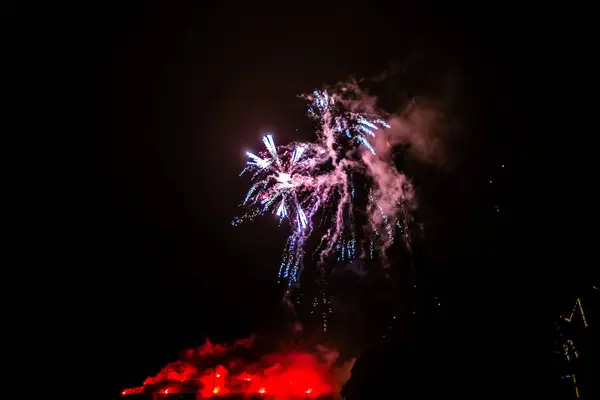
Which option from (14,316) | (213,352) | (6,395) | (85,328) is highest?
(213,352)

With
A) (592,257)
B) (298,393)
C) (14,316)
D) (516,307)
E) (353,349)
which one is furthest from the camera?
(353,349)

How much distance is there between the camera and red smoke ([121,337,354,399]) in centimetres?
3244

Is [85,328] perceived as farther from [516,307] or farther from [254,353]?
[516,307]

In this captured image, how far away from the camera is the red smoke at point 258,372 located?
32.4 m

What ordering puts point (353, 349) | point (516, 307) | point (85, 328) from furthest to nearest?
point (353, 349) < point (85, 328) < point (516, 307)

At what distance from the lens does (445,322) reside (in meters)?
14.7

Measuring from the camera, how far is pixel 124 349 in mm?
27812

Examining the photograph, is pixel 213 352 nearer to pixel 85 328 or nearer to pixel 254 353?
pixel 254 353

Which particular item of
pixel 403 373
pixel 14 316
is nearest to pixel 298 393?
pixel 403 373

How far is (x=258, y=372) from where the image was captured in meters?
34.6

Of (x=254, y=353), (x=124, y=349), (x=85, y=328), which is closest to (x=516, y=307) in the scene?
(x=85, y=328)

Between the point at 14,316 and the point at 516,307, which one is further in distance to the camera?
the point at 14,316

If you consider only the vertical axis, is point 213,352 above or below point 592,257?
above

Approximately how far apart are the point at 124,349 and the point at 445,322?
75.5 ft
